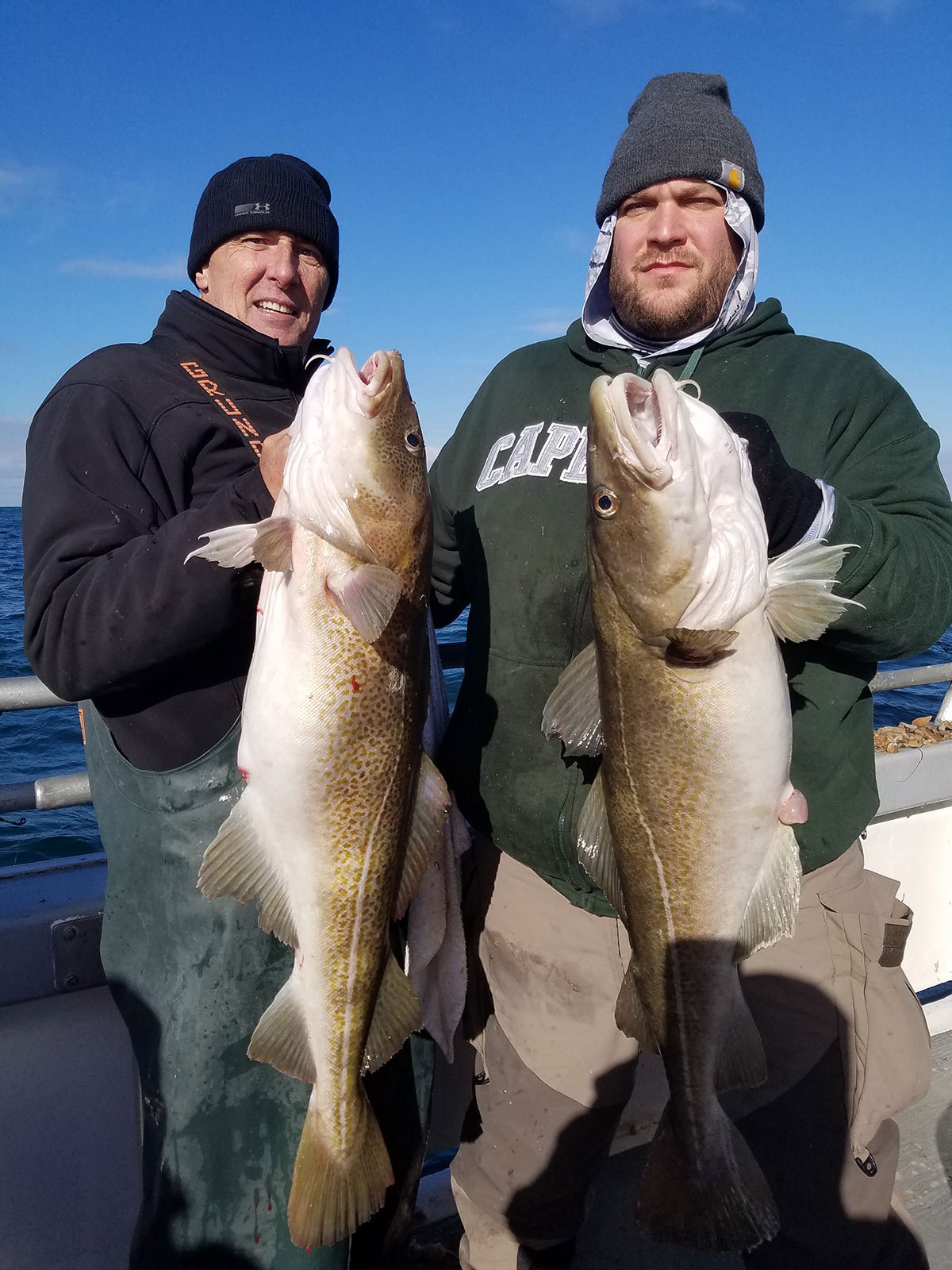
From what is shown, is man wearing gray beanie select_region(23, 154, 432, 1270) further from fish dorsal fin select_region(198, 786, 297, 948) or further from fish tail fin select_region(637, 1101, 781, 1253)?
fish tail fin select_region(637, 1101, 781, 1253)

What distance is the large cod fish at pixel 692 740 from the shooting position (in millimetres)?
2111

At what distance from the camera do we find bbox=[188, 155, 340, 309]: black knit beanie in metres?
2.95

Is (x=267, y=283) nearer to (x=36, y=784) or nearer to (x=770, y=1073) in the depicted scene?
(x=36, y=784)

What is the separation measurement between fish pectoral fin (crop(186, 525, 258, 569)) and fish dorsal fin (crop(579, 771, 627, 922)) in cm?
118

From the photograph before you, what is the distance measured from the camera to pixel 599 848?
2.51 meters

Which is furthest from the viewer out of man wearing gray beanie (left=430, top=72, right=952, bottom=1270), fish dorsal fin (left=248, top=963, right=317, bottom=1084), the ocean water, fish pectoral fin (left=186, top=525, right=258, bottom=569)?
the ocean water

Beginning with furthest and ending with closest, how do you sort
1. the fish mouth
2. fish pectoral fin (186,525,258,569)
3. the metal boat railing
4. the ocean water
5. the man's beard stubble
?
the ocean water, the man's beard stubble, the metal boat railing, the fish mouth, fish pectoral fin (186,525,258,569)

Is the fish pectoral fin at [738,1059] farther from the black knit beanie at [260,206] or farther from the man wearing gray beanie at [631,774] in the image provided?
the black knit beanie at [260,206]

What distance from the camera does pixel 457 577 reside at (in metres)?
3.18

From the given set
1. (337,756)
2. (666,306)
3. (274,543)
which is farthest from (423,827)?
(666,306)

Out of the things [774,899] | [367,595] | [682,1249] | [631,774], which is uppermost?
[367,595]

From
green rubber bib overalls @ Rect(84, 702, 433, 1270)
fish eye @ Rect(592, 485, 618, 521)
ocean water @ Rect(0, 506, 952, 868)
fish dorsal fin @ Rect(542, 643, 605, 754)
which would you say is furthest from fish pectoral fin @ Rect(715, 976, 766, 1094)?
ocean water @ Rect(0, 506, 952, 868)

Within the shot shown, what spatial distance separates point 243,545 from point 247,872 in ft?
2.84

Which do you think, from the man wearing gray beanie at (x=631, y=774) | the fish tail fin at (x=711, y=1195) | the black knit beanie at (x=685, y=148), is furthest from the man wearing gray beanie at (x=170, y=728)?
the black knit beanie at (x=685, y=148)
